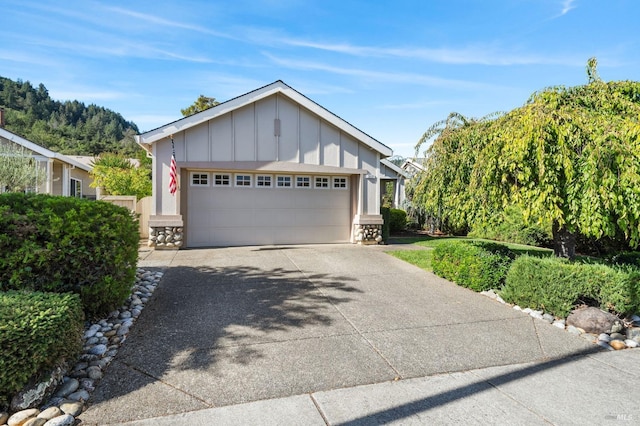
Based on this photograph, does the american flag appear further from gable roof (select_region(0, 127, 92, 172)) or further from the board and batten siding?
gable roof (select_region(0, 127, 92, 172))

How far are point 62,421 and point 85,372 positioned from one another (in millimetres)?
729

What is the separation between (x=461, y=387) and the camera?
9.99 feet

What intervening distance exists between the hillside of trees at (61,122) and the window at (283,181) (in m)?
31.9

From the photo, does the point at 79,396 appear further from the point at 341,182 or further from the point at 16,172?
the point at 16,172

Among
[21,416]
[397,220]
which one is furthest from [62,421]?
[397,220]

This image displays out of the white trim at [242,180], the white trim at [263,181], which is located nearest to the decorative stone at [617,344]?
the white trim at [263,181]

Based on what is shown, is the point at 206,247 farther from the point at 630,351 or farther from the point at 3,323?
the point at 630,351

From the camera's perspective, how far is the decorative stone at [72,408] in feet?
8.28

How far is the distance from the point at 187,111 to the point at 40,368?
78.4 ft

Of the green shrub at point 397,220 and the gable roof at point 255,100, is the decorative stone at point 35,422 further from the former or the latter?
the green shrub at point 397,220

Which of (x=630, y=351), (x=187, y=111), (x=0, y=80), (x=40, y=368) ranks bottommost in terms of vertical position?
(x=630, y=351)

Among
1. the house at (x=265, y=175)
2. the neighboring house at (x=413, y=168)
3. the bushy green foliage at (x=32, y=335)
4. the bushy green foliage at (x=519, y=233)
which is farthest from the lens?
the neighboring house at (x=413, y=168)

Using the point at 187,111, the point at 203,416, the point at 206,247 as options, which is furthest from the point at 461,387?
the point at 187,111
